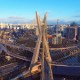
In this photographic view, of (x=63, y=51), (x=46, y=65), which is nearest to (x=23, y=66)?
(x=46, y=65)

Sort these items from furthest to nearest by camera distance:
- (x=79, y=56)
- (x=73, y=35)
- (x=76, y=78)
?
(x=73, y=35)
(x=79, y=56)
(x=76, y=78)

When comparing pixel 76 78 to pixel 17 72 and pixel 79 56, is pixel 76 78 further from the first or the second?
pixel 79 56

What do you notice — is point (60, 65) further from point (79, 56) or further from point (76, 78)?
point (79, 56)

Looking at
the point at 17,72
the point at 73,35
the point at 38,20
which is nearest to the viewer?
the point at 17,72

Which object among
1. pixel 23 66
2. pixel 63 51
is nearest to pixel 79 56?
pixel 63 51

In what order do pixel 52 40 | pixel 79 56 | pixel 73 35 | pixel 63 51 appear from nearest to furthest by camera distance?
pixel 79 56 < pixel 63 51 < pixel 52 40 < pixel 73 35

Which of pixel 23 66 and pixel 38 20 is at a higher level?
pixel 38 20

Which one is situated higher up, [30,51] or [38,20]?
[38,20]

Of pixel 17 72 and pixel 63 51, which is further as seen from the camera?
pixel 63 51

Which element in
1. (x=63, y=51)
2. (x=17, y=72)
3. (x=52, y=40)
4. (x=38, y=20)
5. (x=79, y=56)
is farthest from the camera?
(x=52, y=40)
